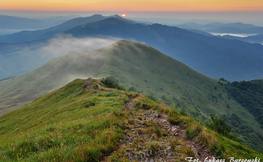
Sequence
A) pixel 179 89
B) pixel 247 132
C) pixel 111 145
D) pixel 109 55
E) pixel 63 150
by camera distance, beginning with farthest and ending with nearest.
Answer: pixel 109 55 < pixel 179 89 < pixel 247 132 < pixel 111 145 < pixel 63 150

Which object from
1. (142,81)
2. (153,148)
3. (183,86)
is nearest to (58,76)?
(142,81)

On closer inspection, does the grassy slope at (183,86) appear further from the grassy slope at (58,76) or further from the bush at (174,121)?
the bush at (174,121)

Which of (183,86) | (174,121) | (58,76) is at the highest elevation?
(174,121)

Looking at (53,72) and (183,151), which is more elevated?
(183,151)

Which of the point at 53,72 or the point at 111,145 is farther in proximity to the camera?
the point at 53,72

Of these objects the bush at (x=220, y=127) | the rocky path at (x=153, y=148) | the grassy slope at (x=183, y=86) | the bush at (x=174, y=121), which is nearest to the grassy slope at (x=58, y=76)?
the grassy slope at (x=183, y=86)

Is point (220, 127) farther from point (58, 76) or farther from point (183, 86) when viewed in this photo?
point (58, 76)

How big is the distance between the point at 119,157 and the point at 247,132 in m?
165

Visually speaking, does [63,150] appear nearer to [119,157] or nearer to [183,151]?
[119,157]

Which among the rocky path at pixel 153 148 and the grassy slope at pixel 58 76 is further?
the grassy slope at pixel 58 76

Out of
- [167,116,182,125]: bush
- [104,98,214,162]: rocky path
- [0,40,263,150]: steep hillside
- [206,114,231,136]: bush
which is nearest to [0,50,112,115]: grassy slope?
[0,40,263,150]: steep hillside

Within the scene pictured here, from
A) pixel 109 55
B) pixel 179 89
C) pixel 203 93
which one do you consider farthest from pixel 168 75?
pixel 109 55

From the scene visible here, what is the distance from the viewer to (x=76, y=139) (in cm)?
692

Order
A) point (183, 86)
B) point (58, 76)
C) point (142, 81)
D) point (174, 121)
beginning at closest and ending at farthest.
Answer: point (174, 121), point (142, 81), point (183, 86), point (58, 76)
